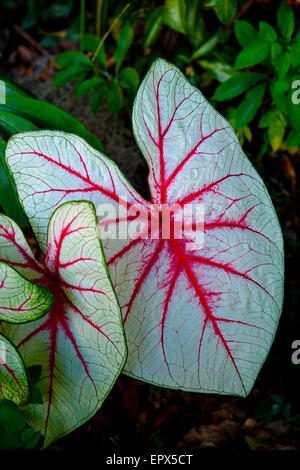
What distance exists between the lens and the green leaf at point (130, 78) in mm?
1385

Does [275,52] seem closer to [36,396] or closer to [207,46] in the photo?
[207,46]

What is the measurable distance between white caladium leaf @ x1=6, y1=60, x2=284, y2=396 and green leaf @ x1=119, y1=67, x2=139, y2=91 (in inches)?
22.0

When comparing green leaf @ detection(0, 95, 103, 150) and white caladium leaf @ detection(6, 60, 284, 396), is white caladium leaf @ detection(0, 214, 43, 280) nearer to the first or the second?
white caladium leaf @ detection(6, 60, 284, 396)

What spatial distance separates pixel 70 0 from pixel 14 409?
1.73 m

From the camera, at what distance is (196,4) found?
1360 mm

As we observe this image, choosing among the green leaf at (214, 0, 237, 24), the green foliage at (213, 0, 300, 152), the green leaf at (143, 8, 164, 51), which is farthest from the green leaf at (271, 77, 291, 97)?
the green leaf at (143, 8, 164, 51)

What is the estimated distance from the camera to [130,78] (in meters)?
1.39

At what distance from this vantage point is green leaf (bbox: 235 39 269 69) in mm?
1100

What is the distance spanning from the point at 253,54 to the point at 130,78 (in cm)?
44

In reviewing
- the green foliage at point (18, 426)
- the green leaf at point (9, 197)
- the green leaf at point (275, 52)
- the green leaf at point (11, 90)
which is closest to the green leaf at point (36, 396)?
the green foliage at point (18, 426)

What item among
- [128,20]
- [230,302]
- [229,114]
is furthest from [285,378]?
[128,20]

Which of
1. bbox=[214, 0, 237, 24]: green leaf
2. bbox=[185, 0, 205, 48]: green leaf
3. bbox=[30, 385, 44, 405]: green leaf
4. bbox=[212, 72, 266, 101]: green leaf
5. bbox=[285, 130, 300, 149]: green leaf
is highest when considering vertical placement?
bbox=[185, 0, 205, 48]: green leaf

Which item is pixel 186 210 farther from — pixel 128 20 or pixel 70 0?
pixel 70 0
